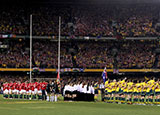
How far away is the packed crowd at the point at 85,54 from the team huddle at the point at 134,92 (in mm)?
25601

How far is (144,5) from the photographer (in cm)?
6538

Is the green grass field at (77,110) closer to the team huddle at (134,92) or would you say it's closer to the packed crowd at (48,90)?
the team huddle at (134,92)

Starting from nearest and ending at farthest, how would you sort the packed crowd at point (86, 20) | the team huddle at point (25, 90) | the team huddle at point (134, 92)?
the team huddle at point (134, 92) < the team huddle at point (25, 90) < the packed crowd at point (86, 20)

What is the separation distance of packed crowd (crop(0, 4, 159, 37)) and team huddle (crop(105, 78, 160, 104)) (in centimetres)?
2880

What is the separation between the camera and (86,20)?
63688mm

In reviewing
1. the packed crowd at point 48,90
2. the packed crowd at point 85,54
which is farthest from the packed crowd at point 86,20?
the packed crowd at point 48,90

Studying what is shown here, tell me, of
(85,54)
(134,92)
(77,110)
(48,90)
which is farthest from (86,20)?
(77,110)

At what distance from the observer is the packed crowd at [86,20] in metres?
61.2

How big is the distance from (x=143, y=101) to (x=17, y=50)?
109ft

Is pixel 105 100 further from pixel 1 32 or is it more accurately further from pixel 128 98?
pixel 1 32

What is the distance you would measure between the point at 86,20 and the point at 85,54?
581 centimetres

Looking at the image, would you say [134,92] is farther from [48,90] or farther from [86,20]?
[86,20]

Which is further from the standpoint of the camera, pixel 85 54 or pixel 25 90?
pixel 85 54

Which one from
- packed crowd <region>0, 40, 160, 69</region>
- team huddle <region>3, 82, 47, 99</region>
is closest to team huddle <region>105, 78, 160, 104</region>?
team huddle <region>3, 82, 47, 99</region>
